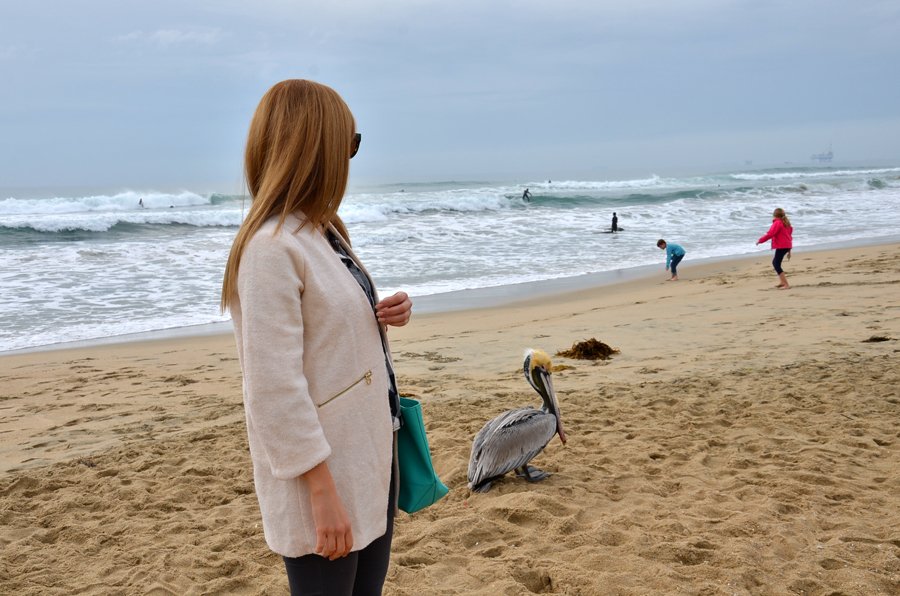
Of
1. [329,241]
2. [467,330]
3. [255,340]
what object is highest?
[329,241]

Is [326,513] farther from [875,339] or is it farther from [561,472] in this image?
[875,339]

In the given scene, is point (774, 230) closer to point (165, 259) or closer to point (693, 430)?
point (693, 430)

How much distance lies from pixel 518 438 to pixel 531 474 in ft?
A: 0.92

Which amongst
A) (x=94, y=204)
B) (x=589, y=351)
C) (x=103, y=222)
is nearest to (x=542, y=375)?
(x=589, y=351)

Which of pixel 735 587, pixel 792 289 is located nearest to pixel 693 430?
pixel 735 587

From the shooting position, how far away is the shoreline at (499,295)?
9984 mm

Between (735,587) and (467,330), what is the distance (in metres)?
6.96

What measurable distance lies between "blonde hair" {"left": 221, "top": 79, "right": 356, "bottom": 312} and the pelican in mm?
2905

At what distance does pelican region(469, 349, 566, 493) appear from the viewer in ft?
14.4

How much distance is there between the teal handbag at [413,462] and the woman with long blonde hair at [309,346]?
116mm

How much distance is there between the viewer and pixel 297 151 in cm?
166

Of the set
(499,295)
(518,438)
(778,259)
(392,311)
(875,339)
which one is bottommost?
(499,295)

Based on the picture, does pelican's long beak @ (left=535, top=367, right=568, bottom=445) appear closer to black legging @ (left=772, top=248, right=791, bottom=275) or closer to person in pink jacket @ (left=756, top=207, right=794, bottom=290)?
black legging @ (left=772, top=248, right=791, bottom=275)

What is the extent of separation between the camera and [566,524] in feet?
12.8
